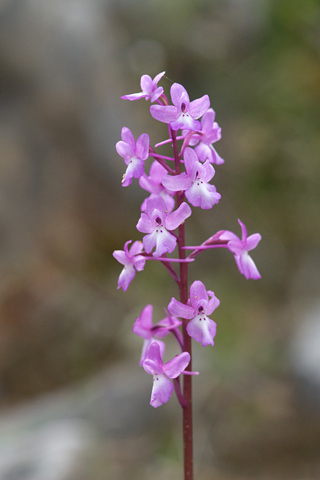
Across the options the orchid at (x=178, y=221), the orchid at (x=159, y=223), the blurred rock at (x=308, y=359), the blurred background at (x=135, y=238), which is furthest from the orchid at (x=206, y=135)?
the blurred rock at (x=308, y=359)

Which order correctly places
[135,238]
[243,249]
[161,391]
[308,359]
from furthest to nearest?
[135,238] → [308,359] → [243,249] → [161,391]

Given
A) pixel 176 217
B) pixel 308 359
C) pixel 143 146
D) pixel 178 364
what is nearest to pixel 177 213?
pixel 176 217

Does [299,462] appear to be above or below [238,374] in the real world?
below

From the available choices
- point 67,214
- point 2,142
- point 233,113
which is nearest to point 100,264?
point 67,214

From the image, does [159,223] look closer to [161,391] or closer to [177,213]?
[177,213]

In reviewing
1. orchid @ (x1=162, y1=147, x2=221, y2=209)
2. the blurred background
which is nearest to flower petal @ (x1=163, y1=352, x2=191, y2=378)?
orchid @ (x1=162, y1=147, x2=221, y2=209)

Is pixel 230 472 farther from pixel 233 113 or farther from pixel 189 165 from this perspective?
pixel 233 113
